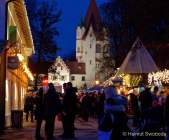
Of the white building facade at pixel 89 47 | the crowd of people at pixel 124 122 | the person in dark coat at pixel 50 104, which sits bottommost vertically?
the crowd of people at pixel 124 122

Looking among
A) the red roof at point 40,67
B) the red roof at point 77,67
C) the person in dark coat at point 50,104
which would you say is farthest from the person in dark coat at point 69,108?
the red roof at point 77,67

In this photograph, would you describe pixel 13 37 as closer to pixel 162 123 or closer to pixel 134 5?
pixel 162 123

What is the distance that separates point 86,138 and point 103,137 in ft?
28.5

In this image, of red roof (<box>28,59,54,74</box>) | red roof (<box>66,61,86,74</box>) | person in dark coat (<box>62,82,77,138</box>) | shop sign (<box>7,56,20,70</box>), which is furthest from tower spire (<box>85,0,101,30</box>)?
person in dark coat (<box>62,82,77,138</box>)

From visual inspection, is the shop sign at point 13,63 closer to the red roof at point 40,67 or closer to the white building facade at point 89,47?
the red roof at point 40,67

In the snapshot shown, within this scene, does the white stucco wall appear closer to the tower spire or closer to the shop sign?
the shop sign

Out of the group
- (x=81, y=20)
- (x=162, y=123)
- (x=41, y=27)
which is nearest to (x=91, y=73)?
(x=81, y=20)

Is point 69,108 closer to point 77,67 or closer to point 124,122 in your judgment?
point 124,122

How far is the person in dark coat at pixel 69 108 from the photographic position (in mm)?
24047

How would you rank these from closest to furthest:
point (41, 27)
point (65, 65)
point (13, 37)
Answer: point (13, 37), point (41, 27), point (65, 65)

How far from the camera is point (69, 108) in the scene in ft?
79.4

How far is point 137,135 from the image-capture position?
58.9 feet

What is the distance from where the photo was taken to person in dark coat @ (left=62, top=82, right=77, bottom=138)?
78.9 ft

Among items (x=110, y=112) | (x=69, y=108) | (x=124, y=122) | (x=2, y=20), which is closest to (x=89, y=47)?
(x=2, y=20)
